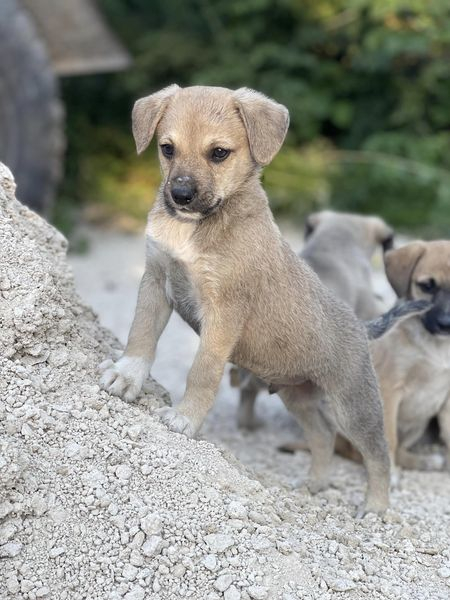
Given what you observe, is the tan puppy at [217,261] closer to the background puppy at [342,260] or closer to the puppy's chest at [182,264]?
the puppy's chest at [182,264]

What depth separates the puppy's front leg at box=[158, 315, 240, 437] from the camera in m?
4.45

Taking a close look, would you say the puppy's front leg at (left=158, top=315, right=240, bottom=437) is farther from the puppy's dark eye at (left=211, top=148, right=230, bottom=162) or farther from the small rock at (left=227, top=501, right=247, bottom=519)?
the puppy's dark eye at (left=211, top=148, right=230, bottom=162)

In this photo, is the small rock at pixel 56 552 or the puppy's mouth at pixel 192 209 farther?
the puppy's mouth at pixel 192 209

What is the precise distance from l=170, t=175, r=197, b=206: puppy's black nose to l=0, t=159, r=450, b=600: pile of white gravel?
0.78 metres

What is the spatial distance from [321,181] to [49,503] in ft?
27.6

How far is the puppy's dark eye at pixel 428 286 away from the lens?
19.3ft

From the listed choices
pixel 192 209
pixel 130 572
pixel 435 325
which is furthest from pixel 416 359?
pixel 130 572

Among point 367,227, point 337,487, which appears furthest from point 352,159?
point 337,487

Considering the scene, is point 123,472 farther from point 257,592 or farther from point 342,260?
point 342,260

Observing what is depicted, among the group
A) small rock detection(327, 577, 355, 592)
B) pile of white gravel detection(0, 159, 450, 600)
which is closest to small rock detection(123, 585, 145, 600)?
pile of white gravel detection(0, 159, 450, 600)

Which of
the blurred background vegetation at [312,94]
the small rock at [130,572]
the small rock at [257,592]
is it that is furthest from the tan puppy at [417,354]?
the blurred background vegetation at [312,94]

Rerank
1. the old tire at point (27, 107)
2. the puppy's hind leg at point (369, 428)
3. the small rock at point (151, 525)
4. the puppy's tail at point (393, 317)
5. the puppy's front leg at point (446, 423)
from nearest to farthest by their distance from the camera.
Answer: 1. the small rock at point (151, 525)
2. the puppy's hind leg at point (369, 428)
3. the puppy's tail at point (393, 317)
4. the puppy's front leg at point (446, 423)
5. the old tire at point (27, 107)

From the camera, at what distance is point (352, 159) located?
11992 millimetres

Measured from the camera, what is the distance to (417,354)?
618cm
